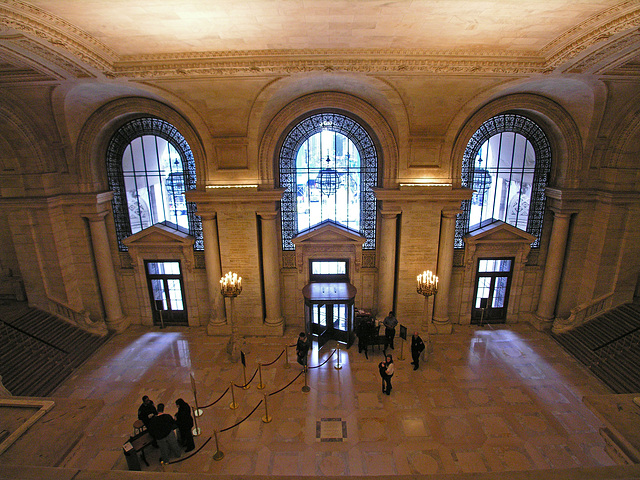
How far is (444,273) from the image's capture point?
11742mm

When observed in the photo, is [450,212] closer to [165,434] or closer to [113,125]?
[165,434]

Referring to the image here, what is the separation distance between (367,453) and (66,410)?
215 inches

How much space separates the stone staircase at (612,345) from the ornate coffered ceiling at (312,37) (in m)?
6.73

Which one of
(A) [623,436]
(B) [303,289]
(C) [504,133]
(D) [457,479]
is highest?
(C) [504,133]

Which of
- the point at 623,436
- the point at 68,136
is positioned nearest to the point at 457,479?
the point at 623,436

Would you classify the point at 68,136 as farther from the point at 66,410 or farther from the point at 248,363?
the point at 66,410

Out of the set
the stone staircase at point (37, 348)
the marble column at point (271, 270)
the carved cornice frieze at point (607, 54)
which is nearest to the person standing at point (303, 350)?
the marble column at point (271, 270)

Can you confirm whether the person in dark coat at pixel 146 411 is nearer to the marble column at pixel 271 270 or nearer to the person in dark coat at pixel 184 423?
the person in dark coat at pixel 184 423

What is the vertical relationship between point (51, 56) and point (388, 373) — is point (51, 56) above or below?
above

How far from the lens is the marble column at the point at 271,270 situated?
11.4 m

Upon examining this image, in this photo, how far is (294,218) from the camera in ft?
39.8

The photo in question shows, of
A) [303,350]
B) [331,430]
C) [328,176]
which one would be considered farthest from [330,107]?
[331,430]

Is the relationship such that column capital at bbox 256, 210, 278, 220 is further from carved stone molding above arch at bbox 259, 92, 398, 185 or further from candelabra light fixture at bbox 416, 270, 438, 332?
candelabra light fixture at bbox 416, 270, 438, 332

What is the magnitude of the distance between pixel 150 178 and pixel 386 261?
7864mm
